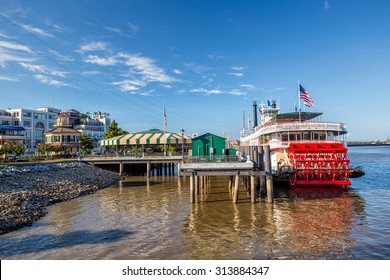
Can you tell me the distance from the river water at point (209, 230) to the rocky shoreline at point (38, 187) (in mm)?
1050

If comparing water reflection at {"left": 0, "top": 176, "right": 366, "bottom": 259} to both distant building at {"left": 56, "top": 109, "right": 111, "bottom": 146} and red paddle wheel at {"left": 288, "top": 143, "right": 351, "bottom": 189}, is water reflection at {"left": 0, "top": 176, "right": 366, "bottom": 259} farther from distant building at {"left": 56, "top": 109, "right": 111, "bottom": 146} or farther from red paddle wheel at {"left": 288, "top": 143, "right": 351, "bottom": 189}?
distant building at {"left": 56, "top": 109, "right": 111, "bottom": 146}

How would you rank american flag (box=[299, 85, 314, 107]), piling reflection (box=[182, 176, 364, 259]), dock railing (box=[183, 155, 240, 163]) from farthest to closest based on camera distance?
american flag (box=[299, 85, 314, 107])
dock railing (box=[183, 155, 240, 163])
piling reflection (box=[182, 176, 364, 259])

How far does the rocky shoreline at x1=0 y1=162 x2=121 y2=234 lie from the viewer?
1603 centimetres

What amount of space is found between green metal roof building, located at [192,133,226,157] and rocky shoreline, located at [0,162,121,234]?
37.5 feet

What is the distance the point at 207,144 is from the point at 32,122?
242 ft

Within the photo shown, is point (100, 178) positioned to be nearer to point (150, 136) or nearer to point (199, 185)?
point (150, 136)

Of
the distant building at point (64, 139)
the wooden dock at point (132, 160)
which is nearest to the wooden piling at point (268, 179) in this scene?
the wooden dock at point (132, 160)

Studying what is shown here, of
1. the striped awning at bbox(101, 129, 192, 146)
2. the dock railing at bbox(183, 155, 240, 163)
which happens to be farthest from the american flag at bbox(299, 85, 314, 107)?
the striped awning at bbox(101, 129, 192, 146)

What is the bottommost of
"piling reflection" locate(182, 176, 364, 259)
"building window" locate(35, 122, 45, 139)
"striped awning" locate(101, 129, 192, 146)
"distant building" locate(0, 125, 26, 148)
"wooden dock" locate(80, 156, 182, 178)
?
"piling reflection" locate(182, 176, 364, 259)

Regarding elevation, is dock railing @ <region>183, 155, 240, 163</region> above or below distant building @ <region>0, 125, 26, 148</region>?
below

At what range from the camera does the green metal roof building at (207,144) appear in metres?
25.5

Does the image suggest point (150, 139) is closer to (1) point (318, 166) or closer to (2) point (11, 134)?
(1) point (318, 166)
